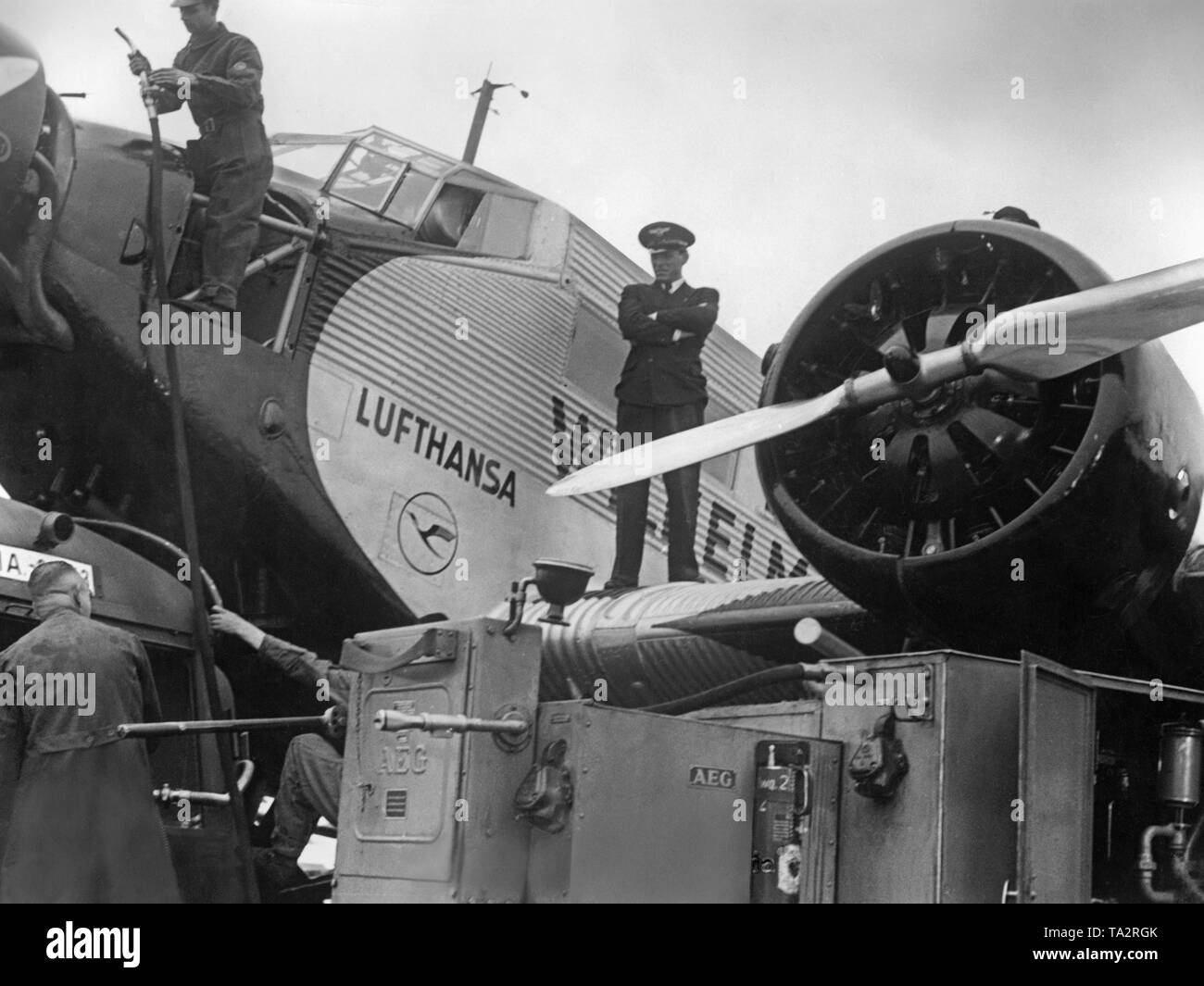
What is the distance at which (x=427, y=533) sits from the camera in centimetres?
575

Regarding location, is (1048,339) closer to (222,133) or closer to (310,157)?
(222,133)

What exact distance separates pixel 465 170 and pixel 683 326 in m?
1.00

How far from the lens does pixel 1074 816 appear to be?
138 inches

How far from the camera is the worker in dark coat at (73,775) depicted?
375cm

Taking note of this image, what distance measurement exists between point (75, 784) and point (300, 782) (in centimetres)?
90

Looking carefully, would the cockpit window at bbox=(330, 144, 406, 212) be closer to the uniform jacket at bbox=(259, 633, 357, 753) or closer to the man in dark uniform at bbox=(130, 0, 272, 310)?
the man in dark uniform at bbox=(130, 0, 272, 310)

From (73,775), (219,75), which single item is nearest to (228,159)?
(219,75)

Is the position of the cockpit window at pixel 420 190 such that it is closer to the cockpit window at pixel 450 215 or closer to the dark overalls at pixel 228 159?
the cockpit window at pixel 450 215

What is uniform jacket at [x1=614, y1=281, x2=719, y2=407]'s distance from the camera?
5926mm

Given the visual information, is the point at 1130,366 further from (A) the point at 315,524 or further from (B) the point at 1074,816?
(A) the point at 315,524
